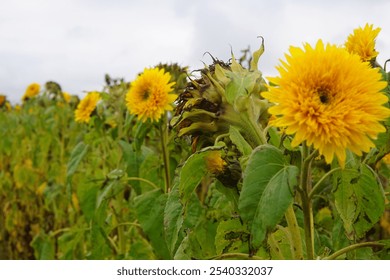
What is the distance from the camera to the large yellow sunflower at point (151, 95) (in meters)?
1.33

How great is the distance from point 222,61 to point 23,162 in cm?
298

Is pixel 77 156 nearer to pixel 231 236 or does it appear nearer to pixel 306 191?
pixel 231 236

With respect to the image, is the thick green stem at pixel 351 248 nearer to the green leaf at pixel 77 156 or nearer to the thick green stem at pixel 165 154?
the thick green stem at pixel 165 154

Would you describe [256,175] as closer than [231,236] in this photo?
Yes

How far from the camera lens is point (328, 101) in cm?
64

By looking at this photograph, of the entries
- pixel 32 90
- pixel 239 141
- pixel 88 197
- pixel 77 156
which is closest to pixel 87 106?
pixel 77 156

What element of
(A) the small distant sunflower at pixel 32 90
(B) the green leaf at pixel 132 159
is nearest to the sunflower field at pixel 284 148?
(B) the green leaf at pixel 132 159

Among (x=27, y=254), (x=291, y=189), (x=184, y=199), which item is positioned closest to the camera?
(x=291, y=189)

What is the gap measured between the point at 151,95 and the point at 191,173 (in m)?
0.63

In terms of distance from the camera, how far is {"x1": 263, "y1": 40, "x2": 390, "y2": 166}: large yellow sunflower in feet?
2.05

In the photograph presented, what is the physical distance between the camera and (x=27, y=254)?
10.6 feet

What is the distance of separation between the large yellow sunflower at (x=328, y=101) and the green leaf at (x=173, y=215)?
8.5 inches
